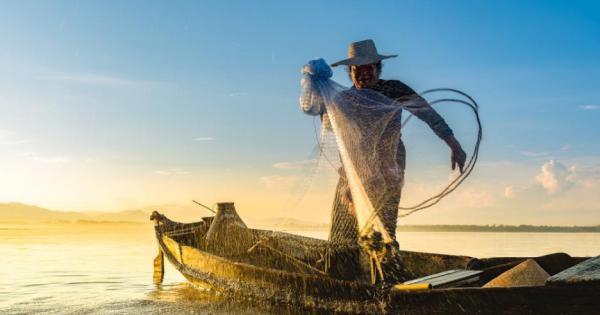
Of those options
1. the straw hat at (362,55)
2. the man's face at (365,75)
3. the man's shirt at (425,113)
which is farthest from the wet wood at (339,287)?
the straw hat at (362,55)

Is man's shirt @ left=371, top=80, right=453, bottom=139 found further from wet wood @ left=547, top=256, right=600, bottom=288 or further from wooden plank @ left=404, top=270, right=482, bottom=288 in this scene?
wet wood @ left=547, top=256, right=600, bottom=288

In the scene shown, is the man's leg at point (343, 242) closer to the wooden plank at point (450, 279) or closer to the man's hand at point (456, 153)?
the wooden plank at point (450, 279)

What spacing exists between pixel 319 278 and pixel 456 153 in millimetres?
1900

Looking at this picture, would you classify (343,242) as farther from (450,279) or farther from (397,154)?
(450,279)

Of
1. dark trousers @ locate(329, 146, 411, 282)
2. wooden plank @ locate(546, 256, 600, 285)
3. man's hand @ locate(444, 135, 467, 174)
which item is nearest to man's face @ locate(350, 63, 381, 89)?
dark trousers @ locate(329, 146, 411, 282)

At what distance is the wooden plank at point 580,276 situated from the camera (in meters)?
4.48

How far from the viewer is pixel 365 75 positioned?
6289mm

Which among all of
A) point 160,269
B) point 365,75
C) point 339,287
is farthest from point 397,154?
point 160,269

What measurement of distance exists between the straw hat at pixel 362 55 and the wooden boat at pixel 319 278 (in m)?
2.29

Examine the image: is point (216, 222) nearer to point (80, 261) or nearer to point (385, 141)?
point (385, 141)

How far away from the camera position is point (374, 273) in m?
5.71

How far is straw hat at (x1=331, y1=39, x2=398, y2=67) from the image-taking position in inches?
241

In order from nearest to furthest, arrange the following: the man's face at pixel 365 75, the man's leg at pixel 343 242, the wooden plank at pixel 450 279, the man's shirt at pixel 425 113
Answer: the wooden plank at pixel 450 279 < the man's shirt at pixel 425 113 < the man's face at pixel 365 75 < the man's leg at pixel 343 242

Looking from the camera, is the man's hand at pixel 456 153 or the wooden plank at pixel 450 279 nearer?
the wooden plank at pixel 450 279
